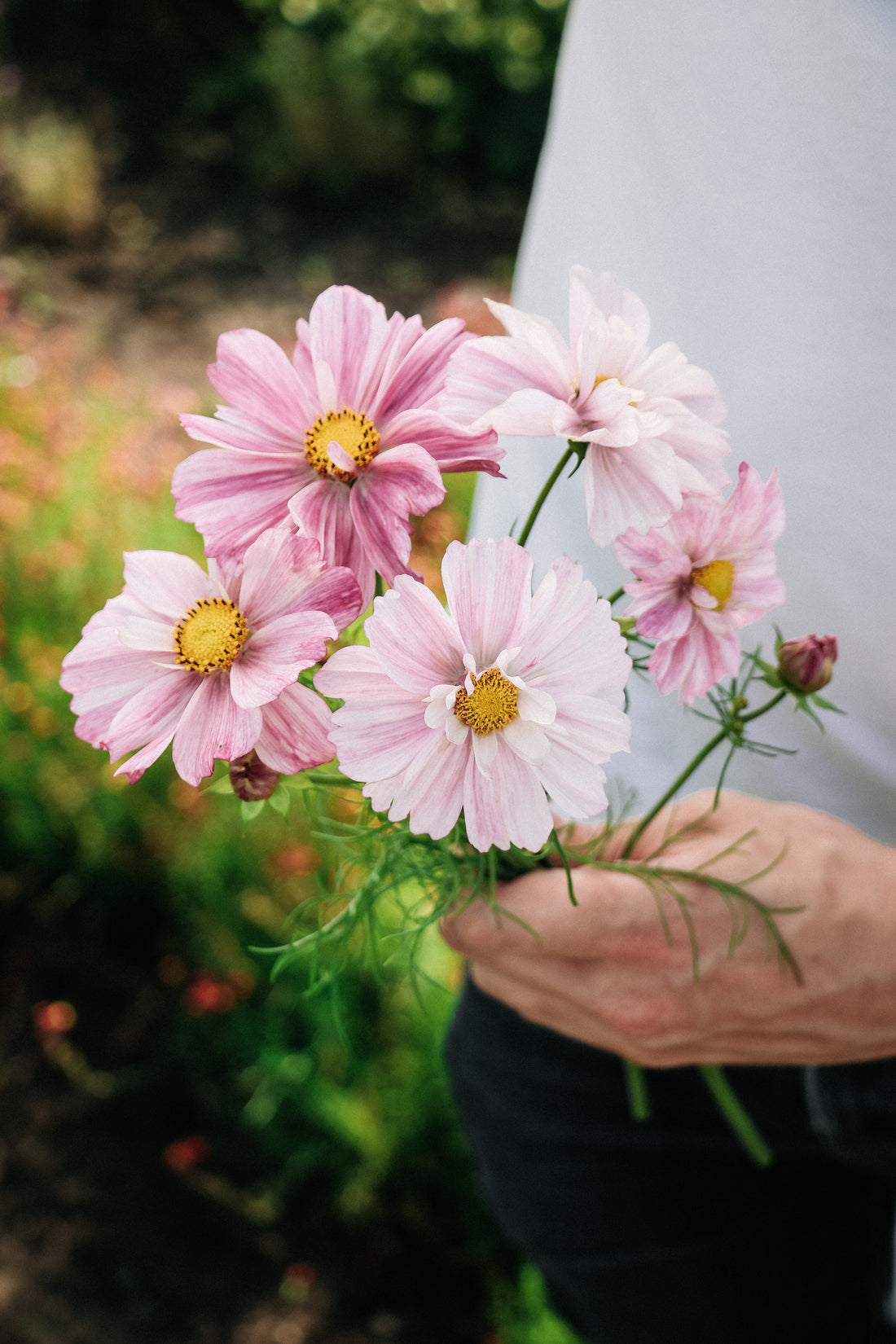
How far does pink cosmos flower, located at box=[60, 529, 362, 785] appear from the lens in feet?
0.99

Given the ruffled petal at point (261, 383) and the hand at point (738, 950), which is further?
the hand at point (738, 950)

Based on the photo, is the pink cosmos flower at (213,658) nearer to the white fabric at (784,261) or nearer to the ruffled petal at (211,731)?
the ruffled petal at (211,731)

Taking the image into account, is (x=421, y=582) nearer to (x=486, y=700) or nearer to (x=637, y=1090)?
→ (x=486, y=700)

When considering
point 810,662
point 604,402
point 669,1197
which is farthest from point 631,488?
point 669,1197

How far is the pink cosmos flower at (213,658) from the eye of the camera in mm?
303

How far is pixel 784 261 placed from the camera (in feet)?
1.71

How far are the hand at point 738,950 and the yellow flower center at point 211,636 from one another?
Answer: 228 mm

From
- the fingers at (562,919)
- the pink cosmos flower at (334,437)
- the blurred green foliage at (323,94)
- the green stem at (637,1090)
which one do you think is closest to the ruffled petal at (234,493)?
the pink cosmos flower at (334,437)

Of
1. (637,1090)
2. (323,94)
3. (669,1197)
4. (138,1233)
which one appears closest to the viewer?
(637,1090)

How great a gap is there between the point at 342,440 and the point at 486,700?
10 centimetres

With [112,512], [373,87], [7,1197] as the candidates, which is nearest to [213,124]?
[373,87]

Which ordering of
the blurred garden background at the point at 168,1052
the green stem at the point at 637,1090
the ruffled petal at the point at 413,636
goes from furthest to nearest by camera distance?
the blurred garden background at the point at 168,1052
the green stem at the point at 637,1090
the ruffled petal at the point at 413,636

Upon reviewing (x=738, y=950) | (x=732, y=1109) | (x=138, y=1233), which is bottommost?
(x=138, y=1233)

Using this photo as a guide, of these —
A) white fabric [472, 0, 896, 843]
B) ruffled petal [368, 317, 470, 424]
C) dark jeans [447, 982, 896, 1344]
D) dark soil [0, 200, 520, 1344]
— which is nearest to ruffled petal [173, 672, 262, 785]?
ruffled petal [368, 317, 470, 424]
